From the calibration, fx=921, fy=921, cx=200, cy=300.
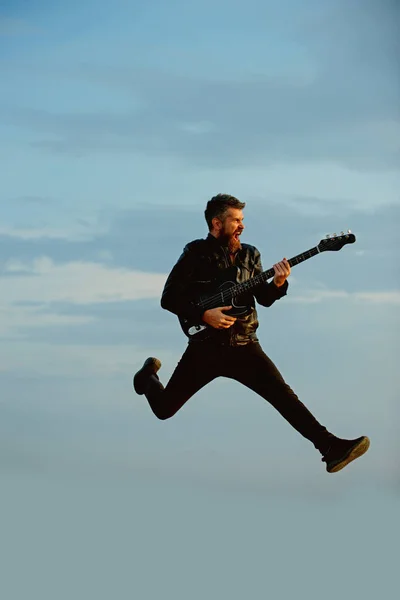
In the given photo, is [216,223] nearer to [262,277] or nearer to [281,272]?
[262,277]

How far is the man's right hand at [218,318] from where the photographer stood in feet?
18.1

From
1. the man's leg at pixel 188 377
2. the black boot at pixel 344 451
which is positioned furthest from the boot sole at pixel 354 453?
the man's leg at pixel 188 377

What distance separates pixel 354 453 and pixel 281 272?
112cm

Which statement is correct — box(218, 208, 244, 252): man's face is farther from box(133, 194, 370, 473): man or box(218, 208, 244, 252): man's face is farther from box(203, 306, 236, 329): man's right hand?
box(203, 306, 236, 329): man's right hand

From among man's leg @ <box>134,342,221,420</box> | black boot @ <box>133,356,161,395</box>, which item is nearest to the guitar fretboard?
man's leg @ <box>134,342,221,420</box>

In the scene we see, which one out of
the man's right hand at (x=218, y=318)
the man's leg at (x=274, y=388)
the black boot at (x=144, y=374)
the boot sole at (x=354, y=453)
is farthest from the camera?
the black boot at (x=144, y=374)

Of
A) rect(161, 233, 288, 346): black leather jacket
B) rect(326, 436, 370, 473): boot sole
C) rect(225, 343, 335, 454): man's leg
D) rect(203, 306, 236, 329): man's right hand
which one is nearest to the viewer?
rect(326, 436, 370, 473): boot sole

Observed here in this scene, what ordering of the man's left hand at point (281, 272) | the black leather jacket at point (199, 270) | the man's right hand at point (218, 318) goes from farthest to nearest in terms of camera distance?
the black leather jacket at point (199, 270) → the man's right hand at point (218, 318) → the man's left hand at point (281, 272)

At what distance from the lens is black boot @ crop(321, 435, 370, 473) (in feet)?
16.6

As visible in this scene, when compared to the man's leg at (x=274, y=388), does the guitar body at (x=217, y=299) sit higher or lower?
higher

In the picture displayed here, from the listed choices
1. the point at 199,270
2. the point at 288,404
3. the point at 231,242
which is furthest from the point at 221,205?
the point at 288,404

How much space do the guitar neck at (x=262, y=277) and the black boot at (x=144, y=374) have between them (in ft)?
3.35

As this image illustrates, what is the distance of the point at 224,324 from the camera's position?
5508mm

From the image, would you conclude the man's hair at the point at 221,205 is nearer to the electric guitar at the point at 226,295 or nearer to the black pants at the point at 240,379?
the electric guitar at the point at 226,295
